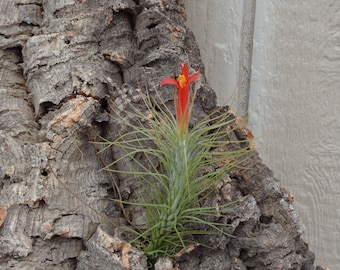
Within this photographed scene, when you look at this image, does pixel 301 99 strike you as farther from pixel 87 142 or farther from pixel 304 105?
pixel 87 142

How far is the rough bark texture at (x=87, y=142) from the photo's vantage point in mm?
784

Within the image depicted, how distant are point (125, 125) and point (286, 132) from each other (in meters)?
0.44

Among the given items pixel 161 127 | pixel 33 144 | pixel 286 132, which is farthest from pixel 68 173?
pixel 286 132

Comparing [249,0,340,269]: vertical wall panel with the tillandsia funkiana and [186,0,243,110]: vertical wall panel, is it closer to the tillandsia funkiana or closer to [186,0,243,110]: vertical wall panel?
[186,0,243,110]: vertical wall panel

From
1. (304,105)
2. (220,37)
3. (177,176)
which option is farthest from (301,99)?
(177,176)

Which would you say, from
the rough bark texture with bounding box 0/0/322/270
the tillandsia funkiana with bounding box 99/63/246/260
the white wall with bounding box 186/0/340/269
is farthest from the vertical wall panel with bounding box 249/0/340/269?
the tillandsia funkiana with bounding box 99/63/246/260

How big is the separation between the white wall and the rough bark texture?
10.1 inches

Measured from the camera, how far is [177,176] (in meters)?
0.76

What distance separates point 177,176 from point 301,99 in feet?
1.58

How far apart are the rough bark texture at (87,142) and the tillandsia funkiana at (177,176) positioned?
27mm

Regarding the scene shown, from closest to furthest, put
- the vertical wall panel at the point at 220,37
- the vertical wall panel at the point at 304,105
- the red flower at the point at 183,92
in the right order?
the red flower at the point at 183,92 → the vertical wall panel at the point at 304,105 → the vertical wall panel at the point at 220,37

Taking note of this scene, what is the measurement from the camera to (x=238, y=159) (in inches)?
34.2

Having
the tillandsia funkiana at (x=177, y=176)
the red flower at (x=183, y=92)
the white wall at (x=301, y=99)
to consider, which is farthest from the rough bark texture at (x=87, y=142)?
the white wall at (x=301, y=99)

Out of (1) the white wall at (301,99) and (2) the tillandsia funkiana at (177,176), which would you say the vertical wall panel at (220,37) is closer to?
(1) the white wall at (301,99)
